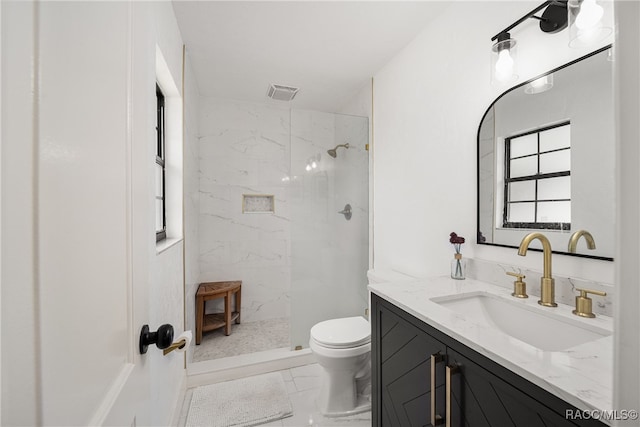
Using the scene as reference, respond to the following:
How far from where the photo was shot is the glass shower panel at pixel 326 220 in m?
2.34

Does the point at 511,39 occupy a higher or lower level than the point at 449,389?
higher

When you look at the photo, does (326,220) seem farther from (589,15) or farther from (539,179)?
(589,15)

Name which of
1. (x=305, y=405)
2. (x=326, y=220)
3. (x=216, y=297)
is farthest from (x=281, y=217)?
(x=305, y=405)

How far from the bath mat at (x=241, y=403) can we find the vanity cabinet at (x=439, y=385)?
82cm

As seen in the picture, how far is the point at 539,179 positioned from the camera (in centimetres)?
114

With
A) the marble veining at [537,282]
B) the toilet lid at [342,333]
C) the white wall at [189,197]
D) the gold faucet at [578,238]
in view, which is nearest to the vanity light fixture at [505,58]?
the gold faucet at [578,238]

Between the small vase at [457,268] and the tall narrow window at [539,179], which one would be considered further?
the small vase at [457,268]

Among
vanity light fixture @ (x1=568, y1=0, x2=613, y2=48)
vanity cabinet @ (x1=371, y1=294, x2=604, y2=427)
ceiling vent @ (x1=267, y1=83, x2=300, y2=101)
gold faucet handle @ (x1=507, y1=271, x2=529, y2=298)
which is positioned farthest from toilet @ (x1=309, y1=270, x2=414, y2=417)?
ceiling vent @ (x1=267, y1=83, x2=300, y2=101)

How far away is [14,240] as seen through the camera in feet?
0.87

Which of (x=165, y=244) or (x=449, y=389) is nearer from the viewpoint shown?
(x=449, y=389)

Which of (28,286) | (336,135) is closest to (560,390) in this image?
(28,286)

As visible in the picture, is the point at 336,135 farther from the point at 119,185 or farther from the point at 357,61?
the point at 119,185

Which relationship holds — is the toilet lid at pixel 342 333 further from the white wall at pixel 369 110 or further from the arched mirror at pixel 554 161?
the arched mirror at pixel 554 161

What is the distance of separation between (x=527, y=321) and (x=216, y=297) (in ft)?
7.87
